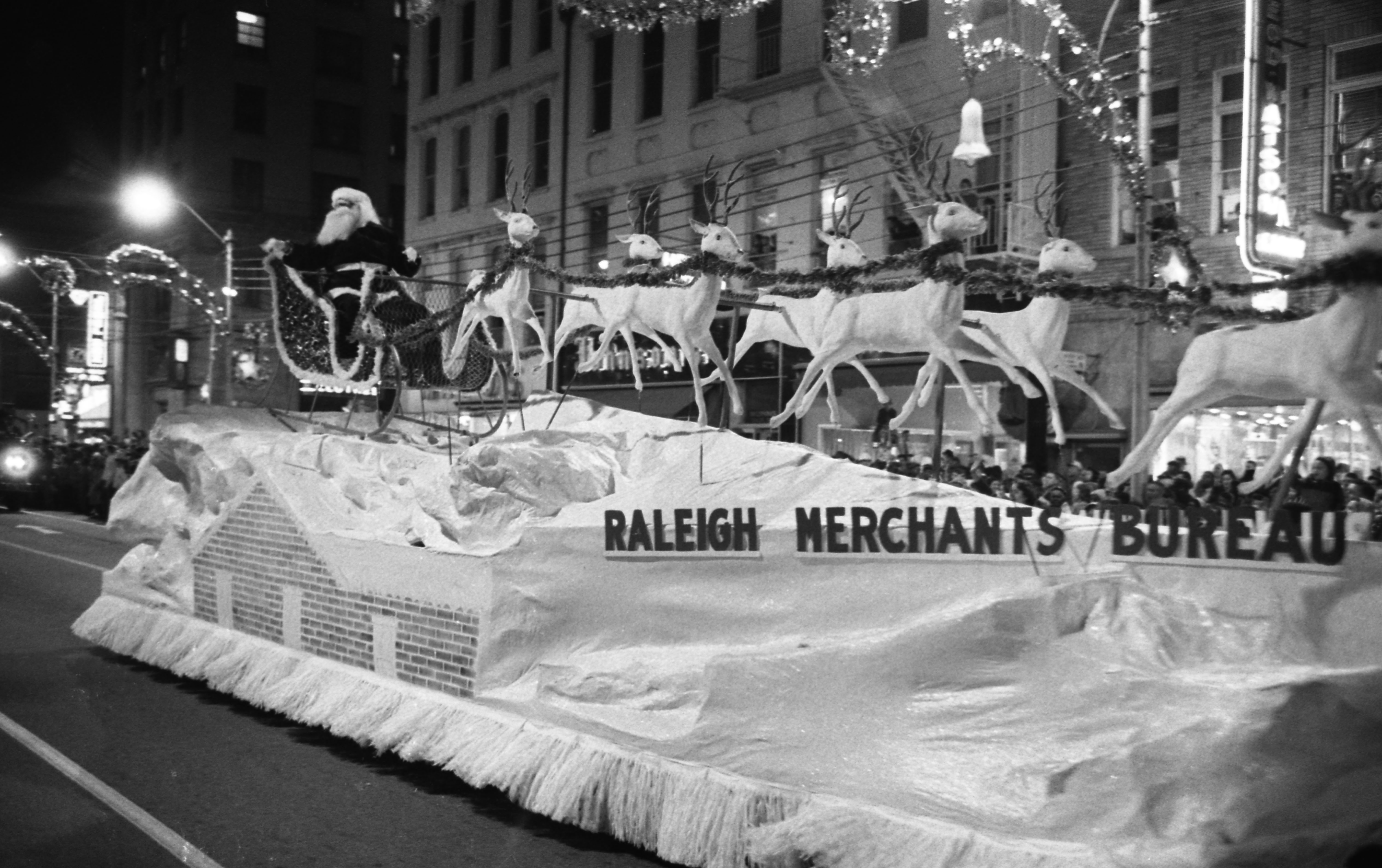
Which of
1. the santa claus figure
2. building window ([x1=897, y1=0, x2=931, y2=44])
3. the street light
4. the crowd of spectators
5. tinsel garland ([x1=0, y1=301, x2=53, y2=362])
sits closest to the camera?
the santa claus figure

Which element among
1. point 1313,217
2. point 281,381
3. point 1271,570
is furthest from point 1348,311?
point 281,381

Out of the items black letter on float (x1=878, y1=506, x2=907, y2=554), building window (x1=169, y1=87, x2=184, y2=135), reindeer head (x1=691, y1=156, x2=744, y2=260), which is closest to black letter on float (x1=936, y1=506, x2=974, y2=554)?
black letter on float (x1=878, y1=506, x2=907, y2=554)

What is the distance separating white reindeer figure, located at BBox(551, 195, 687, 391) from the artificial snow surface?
83cm

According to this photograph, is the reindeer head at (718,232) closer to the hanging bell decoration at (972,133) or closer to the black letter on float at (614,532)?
the black letter on float at (614,532)

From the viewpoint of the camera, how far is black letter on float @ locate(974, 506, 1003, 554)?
4.64 meters

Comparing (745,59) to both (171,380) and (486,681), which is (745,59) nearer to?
(486,681)

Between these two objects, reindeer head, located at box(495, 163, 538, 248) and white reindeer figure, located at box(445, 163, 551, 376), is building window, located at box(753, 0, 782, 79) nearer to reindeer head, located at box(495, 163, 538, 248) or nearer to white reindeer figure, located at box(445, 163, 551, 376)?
white reindeer figure, located at box(445, 163, 551, 376)

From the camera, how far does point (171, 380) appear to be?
37688 millimetres

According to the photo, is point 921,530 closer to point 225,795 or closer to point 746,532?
point 746,532

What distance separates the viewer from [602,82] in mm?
19719

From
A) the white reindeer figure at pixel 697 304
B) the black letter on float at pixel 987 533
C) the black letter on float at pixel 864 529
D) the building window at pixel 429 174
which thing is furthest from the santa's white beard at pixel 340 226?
the building window at pixel 429 174

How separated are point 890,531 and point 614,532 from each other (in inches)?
56.2

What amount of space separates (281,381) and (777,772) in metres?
21.2

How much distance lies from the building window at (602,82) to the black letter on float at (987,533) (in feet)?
50.7
